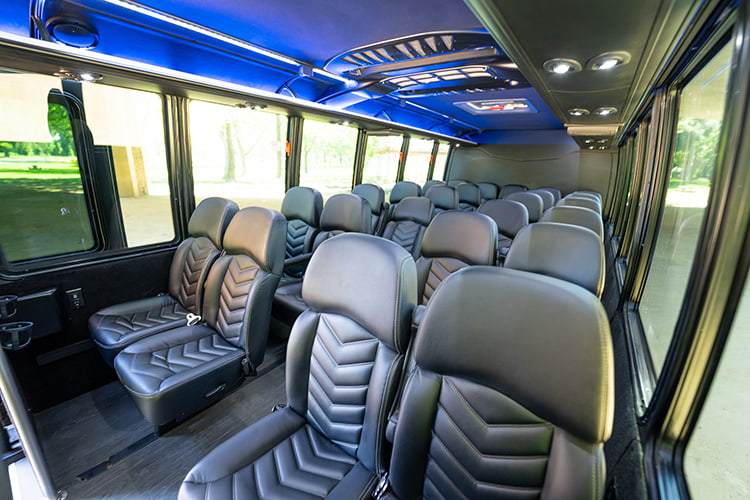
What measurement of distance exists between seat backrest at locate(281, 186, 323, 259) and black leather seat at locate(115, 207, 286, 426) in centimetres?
147

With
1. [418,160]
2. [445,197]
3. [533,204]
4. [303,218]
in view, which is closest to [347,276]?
[303,218]

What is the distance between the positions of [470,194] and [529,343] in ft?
21.6

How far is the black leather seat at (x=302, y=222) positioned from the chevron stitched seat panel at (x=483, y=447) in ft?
9.75

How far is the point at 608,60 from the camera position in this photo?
5.93ft

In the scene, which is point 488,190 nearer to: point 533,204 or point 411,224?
point 533,204

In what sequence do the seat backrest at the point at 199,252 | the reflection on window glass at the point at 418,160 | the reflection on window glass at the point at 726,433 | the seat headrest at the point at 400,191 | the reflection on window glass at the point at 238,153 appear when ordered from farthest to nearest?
the reflection on window glass at the point at 418,160 < the seat headrest at the point at 400,191 < the reflection on window glass at the point at 238,153 < the seat backrest at the point at 199,252 < the reflection on window glass at the point at 726,433

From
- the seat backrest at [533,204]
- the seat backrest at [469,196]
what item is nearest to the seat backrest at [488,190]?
the seat backrest at [469,196]

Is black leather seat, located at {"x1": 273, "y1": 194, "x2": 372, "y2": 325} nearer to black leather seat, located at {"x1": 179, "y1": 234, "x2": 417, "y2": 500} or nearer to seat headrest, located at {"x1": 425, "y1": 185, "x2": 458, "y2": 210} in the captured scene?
black leather seat, located at {"x1": 179, "y1": 234, "x2": 417, "y2": 500}

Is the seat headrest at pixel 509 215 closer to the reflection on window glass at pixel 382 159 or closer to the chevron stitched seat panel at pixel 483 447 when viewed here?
the chevron stitched seat panel at pixel 483 447

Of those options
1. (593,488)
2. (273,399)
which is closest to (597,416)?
(593,488)

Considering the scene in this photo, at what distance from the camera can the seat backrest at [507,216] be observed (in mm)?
3502

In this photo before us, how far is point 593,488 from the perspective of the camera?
2.41 ft

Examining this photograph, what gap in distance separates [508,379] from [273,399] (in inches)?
82.3

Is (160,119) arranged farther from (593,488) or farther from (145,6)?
(593,488)
